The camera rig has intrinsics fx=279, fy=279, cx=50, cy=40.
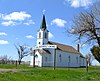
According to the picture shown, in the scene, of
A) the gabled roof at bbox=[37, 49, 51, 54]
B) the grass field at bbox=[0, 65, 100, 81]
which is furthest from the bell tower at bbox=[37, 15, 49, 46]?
the grass field at bbox=[0, 65, 100, 81]

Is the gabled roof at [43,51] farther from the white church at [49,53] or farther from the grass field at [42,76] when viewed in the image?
the grass field at [42,76]

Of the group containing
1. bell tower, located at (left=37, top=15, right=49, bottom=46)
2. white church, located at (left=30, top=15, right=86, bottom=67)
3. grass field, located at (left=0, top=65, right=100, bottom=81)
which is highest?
bell tower, located at (left=37, top=15, right=49, bottom=46)

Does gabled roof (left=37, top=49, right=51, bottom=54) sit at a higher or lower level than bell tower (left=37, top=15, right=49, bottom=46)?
lower

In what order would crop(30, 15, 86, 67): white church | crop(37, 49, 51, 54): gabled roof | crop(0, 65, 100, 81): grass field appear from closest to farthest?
crop(0, 65, 100, 81): grass field → crop(30, 15, 86, 67): white church → crop(37, 49, 51, 54): gabled roof

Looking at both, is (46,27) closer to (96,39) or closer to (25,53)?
(25,53)

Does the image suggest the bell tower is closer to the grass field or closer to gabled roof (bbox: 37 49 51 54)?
gabled roof (bbox: 37 49 51 54)

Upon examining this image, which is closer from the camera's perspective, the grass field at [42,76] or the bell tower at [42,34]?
the grass field at [42,76]

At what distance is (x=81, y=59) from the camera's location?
11094cm

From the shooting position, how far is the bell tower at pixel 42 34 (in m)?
92.6

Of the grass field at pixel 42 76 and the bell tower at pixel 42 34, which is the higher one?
the bell tower at pixel 42 34

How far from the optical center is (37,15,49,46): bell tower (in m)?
92.6

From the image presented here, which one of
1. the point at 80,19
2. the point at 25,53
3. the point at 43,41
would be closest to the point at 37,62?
the point at 43,41

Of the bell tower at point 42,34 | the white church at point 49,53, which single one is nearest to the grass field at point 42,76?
the white church at point 49,53

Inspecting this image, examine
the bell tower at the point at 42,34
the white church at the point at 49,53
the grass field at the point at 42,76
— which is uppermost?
the bell tower at the point at 42,34
